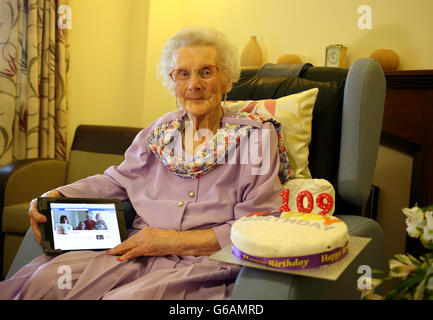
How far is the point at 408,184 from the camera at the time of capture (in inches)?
99.8

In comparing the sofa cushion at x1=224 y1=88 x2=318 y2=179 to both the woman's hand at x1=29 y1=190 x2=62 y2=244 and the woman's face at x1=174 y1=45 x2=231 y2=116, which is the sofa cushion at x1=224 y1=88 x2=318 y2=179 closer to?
the woman's face at x1=174 y1=45 x2=231 y2=116

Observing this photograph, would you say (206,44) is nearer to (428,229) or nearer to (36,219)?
(36,219)

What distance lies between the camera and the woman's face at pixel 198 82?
1348 mm

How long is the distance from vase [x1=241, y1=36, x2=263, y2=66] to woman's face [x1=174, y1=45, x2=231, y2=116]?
1445 millimetres

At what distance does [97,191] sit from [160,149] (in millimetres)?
258

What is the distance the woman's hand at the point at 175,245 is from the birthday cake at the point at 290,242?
0.27 metres

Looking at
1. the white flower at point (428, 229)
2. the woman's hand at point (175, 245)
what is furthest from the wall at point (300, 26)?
the white flower at point (428, 229)

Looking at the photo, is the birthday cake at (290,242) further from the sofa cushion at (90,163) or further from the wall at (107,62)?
the wall at (107,62)

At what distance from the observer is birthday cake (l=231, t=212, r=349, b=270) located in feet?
2.53

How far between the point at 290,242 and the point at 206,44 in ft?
2.67

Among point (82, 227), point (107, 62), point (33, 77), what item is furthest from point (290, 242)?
point (107, 62)

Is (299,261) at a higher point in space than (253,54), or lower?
lower

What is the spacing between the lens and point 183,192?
4.29 ft

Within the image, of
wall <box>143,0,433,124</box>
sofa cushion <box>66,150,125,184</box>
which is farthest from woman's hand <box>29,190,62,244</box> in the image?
wall <box>143,0,433,124</box>
